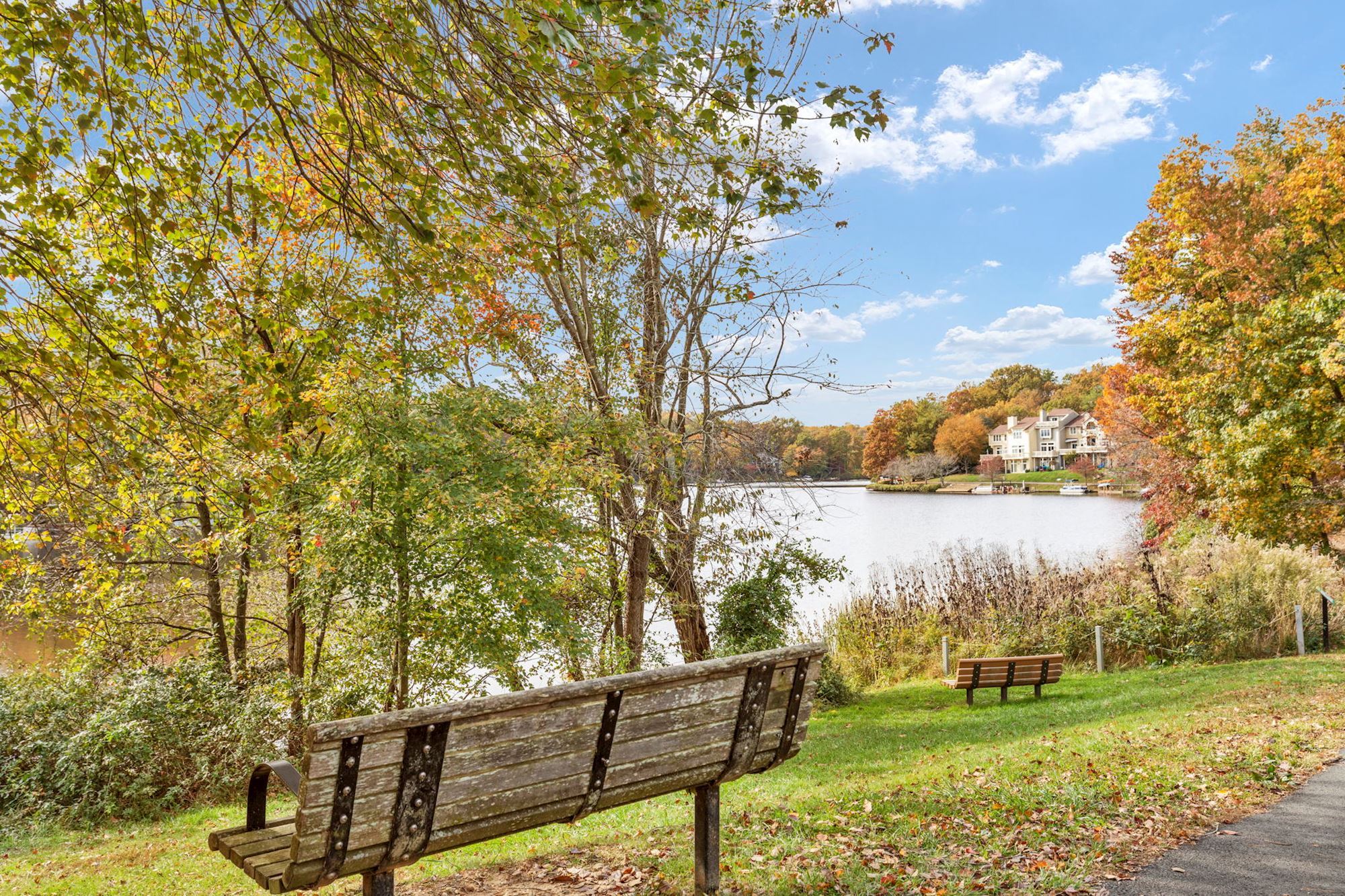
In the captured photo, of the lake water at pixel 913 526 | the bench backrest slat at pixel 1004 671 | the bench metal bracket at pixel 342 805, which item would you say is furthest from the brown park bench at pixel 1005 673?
the bench metal bracket at pixel 342 805

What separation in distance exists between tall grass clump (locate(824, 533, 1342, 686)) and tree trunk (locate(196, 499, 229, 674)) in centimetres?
1014

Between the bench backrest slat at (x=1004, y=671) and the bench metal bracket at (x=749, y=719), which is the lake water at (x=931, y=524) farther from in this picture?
the bench metal bracket at (x=749, y=719)

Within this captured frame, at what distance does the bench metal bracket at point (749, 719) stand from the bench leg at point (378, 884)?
1.45m

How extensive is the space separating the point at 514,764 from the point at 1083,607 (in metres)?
14.9

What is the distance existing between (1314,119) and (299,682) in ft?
70.5

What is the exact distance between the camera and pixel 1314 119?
57.1 ft

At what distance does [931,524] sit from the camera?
36312 millimetres

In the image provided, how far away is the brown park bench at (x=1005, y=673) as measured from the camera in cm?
1208

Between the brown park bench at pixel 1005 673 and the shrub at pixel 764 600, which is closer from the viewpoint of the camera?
the brown park bench at pixel 1005 673

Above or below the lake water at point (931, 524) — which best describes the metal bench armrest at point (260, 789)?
above

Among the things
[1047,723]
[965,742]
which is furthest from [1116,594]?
[965,742]

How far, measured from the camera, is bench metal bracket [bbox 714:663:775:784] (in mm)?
3773

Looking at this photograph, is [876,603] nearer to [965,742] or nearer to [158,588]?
[965,742]

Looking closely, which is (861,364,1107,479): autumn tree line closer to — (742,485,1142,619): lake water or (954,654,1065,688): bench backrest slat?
(742,485,1142,619): lake water
